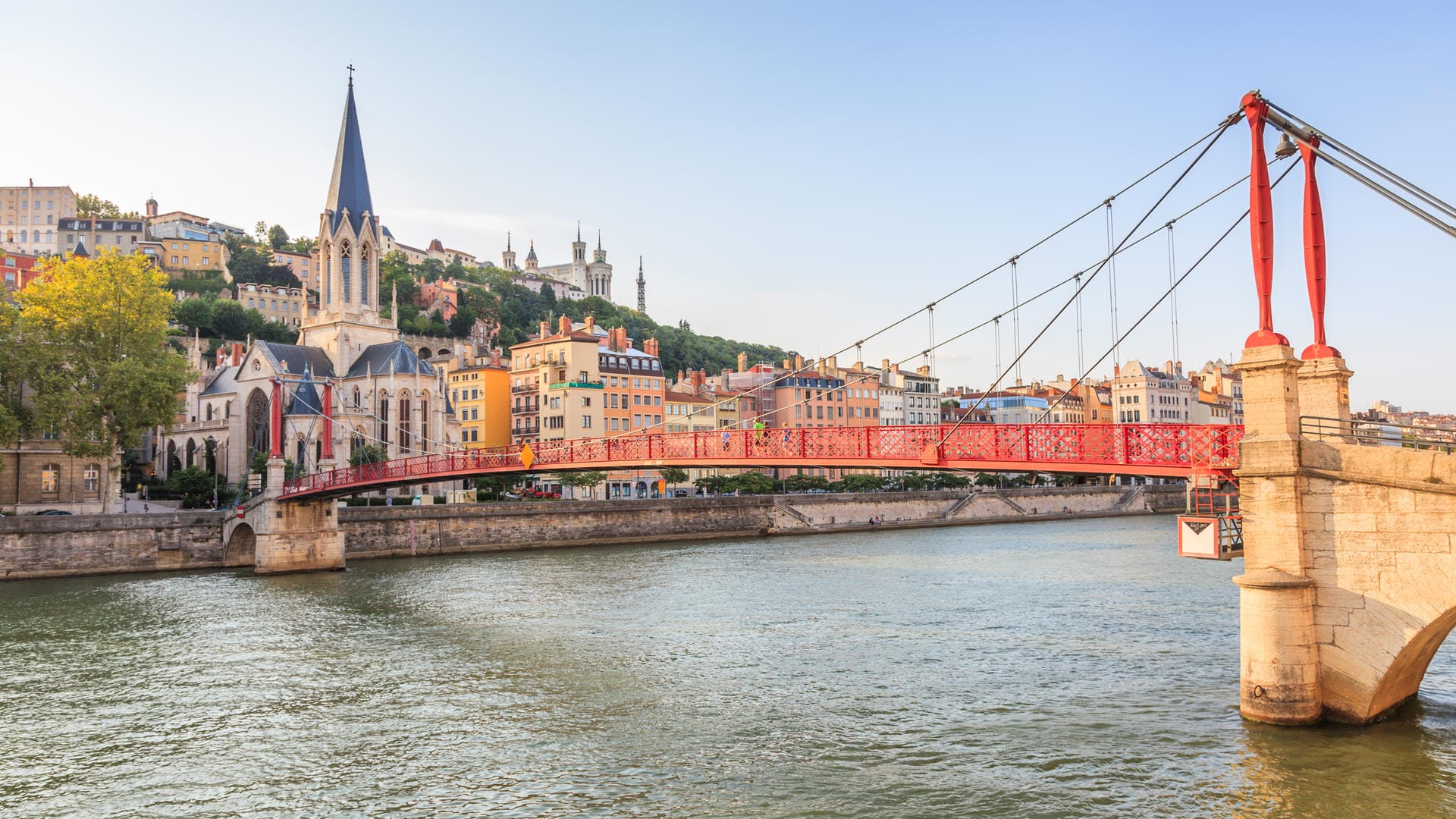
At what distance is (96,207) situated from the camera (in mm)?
122312

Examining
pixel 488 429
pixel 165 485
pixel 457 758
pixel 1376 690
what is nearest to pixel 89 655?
pixel 457 758

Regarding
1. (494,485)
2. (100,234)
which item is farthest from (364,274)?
(100,234)

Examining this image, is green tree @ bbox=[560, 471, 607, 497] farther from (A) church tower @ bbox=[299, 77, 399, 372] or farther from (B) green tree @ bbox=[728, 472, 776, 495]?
(A) church tower @ bbox=[299, 77, 399, 372]

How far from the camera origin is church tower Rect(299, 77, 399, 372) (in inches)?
2667

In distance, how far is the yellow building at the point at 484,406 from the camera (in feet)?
245

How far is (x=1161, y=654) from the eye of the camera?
18.8 m

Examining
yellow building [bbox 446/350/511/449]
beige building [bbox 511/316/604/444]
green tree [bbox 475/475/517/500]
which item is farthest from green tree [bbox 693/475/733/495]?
yellow building [bbox 446/350/511/449]

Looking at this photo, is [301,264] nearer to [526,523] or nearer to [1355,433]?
[526,523]

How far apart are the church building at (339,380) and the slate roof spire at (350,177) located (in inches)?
2.0

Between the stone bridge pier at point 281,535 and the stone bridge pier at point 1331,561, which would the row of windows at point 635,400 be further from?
the stone bridge pier at point 1331,561

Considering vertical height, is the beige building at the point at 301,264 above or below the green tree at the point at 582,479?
above

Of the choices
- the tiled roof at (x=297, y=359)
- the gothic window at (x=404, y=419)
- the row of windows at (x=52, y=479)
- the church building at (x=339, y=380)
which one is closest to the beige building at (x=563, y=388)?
the church building at (x=339, y=380)

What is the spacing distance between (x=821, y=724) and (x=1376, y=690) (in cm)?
689

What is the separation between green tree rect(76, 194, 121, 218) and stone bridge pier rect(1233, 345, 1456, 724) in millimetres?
132594
